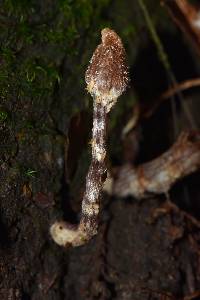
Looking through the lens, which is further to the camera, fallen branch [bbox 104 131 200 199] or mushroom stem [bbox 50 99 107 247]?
fallen branch [bbox 104 131 200 199]

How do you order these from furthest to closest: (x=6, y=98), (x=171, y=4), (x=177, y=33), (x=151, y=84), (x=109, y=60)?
(x=177, y=33)
(x=151, y=84)
(x=171, y=4)
(x=6, y=98)
(x=109, y=60)

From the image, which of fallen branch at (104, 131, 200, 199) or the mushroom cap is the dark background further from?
the mushroom cap

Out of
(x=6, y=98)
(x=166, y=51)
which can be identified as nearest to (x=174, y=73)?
(x=166, y=51)

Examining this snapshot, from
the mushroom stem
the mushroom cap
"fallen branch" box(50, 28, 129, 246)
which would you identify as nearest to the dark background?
the mushroom stem

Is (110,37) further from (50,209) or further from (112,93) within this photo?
(50,209)

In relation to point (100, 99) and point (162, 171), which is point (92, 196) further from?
point (162, 171)

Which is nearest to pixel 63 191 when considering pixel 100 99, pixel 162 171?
pixel 162 171

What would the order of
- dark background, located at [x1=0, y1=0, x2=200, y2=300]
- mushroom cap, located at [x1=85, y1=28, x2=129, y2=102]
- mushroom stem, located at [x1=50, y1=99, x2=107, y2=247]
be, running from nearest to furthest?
1. mushroom cap, located at [x1=85, y1=28, x2=129, y2=102]
2. mushroom stem, located at [x1=50, y1=99, x2=107, y2=247]
3. dark background, located at [x1=0, y1=0, x2=200, y2=300]
